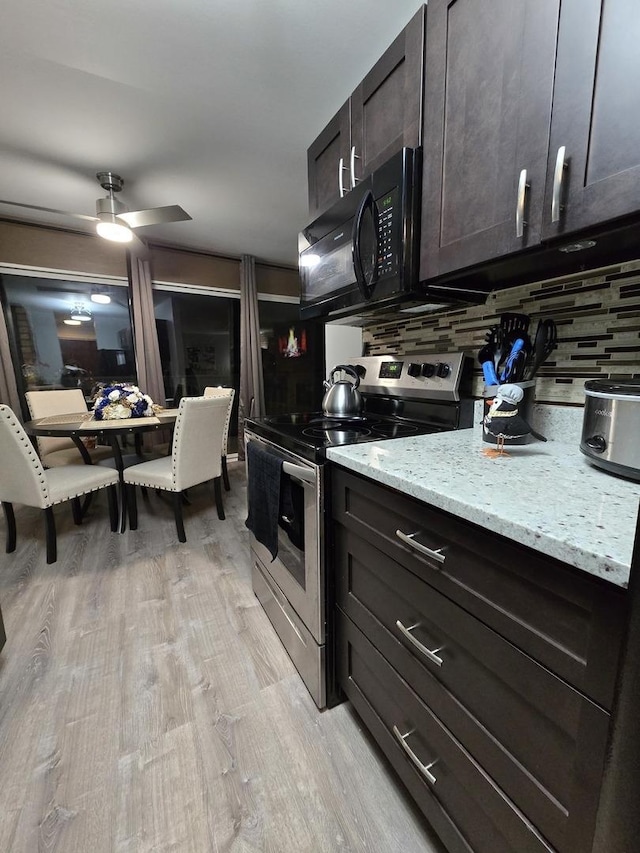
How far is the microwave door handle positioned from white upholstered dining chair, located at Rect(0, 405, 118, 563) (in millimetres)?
1996

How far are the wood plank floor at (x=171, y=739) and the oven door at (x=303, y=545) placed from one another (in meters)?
0.33

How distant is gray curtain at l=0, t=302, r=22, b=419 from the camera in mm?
3066

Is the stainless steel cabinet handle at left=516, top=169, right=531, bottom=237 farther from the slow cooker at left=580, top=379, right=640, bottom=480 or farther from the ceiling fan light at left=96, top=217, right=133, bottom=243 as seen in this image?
the ceiling fan light at left=96, top=217, right=133, bottom=243

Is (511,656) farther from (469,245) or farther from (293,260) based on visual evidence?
(293,260)

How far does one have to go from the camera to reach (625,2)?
60cm

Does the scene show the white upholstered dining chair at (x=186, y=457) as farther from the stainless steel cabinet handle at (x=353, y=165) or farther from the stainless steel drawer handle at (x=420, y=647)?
the stainless steel drawer handle at (x=420, y=647)

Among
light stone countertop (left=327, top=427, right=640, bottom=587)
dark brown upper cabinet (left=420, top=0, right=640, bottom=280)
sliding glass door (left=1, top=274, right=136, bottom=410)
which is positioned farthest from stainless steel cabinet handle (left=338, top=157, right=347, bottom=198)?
sliding glass door (left=1, top=274, right=136, bottom=410)

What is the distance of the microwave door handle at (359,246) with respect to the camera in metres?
1.13

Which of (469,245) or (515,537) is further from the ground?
(469,245)

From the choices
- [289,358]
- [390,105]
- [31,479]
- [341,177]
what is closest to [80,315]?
[31,479]

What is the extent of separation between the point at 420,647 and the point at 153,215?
2964mm

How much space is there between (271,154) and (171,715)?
117 inches

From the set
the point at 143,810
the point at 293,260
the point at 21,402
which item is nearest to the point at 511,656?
the point at 143,810

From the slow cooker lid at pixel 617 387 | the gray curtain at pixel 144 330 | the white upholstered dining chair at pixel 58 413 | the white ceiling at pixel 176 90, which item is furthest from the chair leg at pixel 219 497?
the slow cooker lid at pixel 617 387
